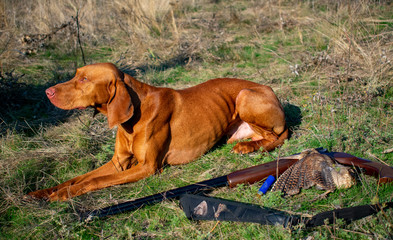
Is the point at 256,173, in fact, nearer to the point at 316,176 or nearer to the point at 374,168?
the point at 316,176

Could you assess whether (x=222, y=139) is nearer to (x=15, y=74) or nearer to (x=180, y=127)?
(x=180, y=127)

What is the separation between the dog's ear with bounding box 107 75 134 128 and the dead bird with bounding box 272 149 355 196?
5.00 ft

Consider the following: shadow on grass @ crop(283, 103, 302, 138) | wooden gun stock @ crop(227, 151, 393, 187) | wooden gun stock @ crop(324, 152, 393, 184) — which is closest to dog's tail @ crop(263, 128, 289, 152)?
shadow on grass @ crop(283, 103, 302, 138)

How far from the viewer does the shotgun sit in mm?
2686

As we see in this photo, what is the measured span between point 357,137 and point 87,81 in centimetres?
296

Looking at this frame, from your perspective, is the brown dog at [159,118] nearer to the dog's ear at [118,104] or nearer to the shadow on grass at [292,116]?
the dog's ear at [118,104]

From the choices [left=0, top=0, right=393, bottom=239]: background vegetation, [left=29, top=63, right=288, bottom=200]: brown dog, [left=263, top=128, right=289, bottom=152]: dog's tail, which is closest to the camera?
[left=0, top=0, right=393, bottom=239]: background vegetation

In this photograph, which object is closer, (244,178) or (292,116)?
(244,178)

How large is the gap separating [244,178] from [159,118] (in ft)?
3.50

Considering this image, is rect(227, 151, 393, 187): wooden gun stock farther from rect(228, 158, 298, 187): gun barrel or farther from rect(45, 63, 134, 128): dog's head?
rect(45, 63, 134, 128): dog's head

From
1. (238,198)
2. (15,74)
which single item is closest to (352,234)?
(238,198)

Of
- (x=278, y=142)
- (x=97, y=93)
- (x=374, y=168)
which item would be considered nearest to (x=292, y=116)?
(x=278, y=142)

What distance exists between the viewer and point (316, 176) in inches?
108

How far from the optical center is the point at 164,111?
3381 mm
